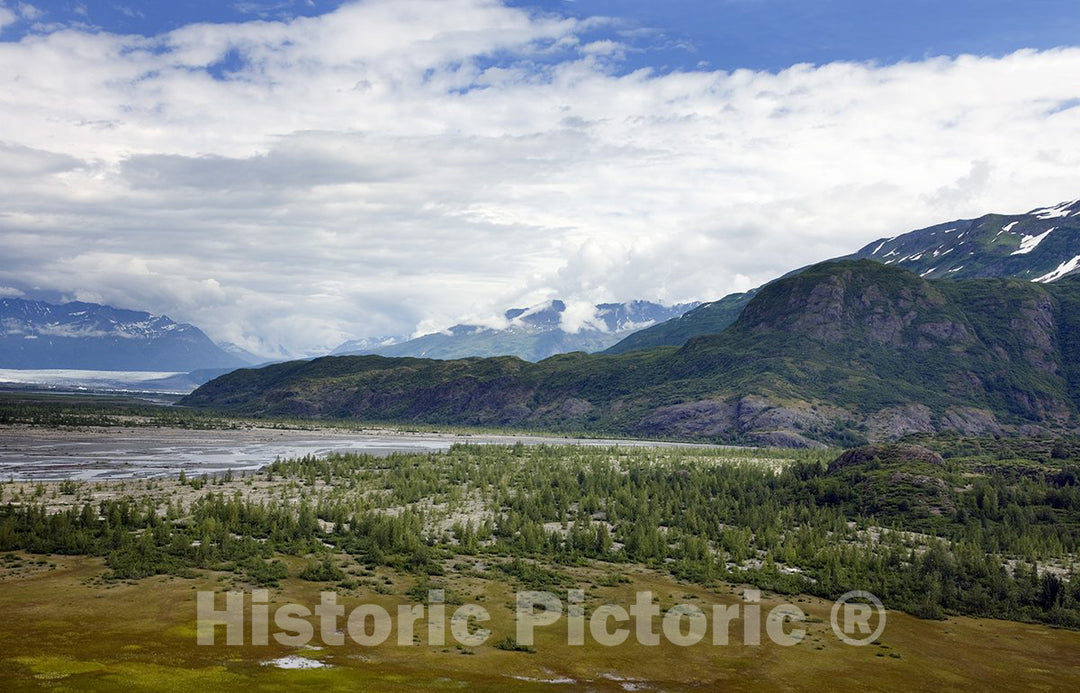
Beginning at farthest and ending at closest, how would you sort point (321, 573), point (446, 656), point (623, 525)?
point (623, 525) → point (321, 573) → point (446, 656)

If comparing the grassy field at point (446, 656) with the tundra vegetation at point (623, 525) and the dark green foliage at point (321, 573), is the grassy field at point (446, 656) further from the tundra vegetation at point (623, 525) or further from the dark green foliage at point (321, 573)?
the tundra vegetation at point (623, 525)

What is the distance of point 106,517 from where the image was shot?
2576 inches

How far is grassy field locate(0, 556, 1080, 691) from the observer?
34.2m

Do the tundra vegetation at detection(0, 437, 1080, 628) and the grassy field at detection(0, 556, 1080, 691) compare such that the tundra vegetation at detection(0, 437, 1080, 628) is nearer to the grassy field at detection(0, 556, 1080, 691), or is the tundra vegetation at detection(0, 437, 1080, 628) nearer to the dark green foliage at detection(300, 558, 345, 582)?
the dark green foliage at detection(300, 558, 345, 582)

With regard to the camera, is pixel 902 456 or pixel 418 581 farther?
pixel 902 456

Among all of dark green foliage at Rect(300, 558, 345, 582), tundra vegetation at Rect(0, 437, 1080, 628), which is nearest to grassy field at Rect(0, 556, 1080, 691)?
dark green foliage at Rect(300, 558, 345, 582)

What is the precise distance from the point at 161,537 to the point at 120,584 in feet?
34.7

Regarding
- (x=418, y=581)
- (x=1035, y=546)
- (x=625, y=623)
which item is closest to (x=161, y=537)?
(x=418, y=581)

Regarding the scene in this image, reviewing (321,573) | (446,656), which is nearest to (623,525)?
(321,573)

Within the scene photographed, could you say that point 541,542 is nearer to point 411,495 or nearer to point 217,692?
point 411,495

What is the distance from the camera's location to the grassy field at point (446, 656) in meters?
34.2

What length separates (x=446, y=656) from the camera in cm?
3978

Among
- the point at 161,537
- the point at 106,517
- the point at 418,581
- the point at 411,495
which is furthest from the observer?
the point at 411,495

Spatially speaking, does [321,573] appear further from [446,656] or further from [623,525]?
[623,525]
